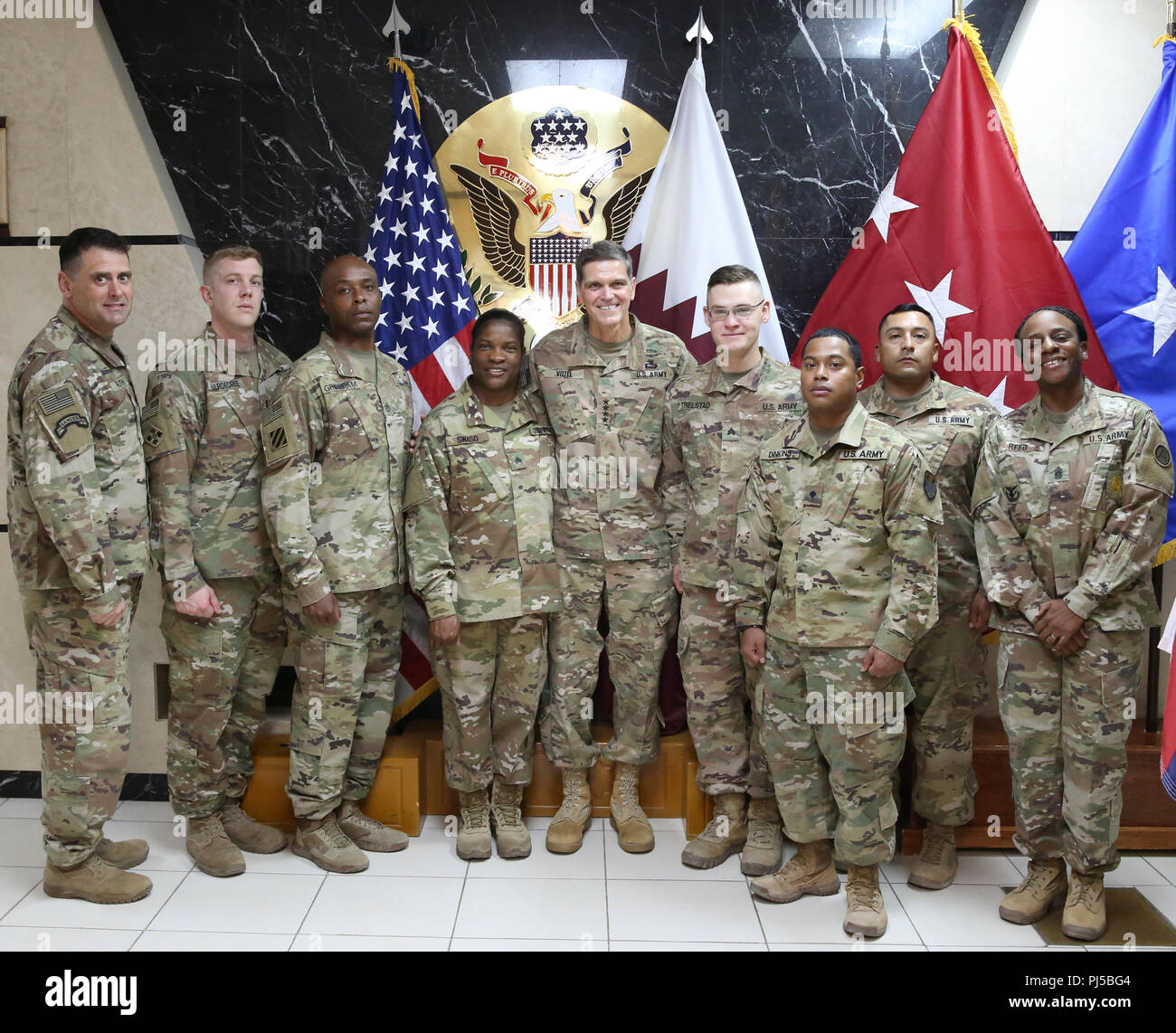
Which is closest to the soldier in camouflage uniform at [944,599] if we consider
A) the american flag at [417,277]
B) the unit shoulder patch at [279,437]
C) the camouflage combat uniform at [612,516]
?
the camouflage combat uniform at [612,516]

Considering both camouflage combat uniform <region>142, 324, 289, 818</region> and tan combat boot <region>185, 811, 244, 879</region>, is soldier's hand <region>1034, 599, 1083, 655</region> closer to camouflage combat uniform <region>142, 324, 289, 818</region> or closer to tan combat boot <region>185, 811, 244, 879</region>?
camouflage combat uniform <region>142, 324, 289, 818</region>

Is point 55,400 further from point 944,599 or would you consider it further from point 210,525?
point 944,599

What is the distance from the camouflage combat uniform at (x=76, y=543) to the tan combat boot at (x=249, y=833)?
1.46 ft

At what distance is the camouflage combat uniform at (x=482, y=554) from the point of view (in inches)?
130

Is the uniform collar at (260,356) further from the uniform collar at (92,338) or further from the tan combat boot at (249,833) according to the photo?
the tan combat boot at (249,833)

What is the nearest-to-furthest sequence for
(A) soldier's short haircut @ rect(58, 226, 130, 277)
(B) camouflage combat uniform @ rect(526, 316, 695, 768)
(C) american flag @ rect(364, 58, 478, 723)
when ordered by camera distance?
(A) soldier's short haircut @ rect(58, 226, 130, 277), (B) camouflage combat uniform @ rect(526, 316, 695, 768), (C) american flag @ rect(364, 58, 478, 723)

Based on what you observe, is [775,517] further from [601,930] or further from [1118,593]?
[601,930]

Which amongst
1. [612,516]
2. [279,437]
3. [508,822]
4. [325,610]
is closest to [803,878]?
[508,822]

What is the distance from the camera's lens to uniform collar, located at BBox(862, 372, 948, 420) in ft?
10.4

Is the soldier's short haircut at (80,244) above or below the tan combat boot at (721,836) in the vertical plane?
above

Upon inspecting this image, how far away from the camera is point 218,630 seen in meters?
3.27

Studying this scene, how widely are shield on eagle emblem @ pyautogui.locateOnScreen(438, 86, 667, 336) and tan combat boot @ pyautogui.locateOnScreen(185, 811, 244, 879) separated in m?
2.23

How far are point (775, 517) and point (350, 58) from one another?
102 inches

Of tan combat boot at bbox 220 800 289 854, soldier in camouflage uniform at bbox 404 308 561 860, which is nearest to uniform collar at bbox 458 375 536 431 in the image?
soldier in camouflage uniform at bbox 404 308 561 860
